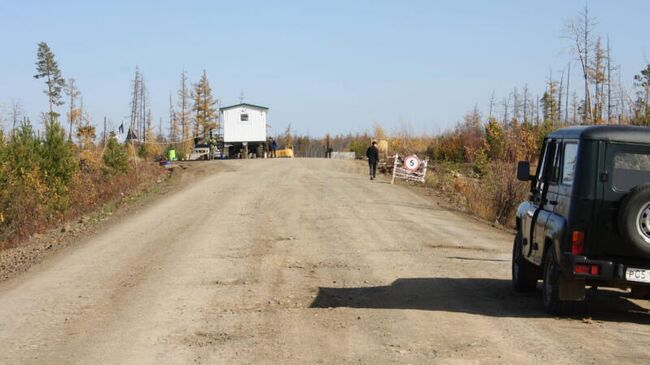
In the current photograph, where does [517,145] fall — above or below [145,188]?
above

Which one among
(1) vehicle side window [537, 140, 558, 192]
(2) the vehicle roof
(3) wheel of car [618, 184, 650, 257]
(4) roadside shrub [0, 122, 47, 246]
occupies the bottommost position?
(4) roadside shrub [0, 122, 47, 246]

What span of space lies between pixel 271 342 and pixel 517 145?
23.8 meters

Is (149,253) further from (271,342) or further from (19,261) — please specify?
(271,342)

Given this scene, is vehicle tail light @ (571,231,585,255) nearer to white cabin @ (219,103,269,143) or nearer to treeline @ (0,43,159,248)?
treeline @ (0,43,159,248)

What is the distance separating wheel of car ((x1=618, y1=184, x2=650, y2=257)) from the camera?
8.77 m

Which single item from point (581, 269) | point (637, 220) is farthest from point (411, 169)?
point (637, 220)

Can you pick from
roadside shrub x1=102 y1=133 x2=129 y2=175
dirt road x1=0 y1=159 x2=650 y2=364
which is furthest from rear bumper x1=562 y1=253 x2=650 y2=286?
roadside shrub x1=102 y1=133 x2=129 y2=175

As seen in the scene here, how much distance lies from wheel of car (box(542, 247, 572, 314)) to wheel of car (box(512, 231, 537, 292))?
4.61 ft

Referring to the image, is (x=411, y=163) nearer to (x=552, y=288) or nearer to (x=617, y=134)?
(x=552, y=288)

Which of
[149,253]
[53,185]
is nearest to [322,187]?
[53,185]

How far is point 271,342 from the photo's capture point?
8.74 m

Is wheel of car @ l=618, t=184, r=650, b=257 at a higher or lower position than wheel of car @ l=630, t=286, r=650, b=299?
higher

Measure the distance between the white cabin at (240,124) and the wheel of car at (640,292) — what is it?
5444cm

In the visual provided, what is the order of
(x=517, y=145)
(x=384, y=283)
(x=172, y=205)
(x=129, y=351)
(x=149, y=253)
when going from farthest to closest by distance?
(x=517, y=145), (x=172, y=205), (x=149, y=253), (x=384, y=283), (x=129, y=351)
